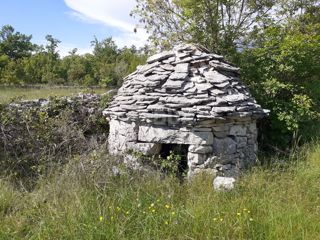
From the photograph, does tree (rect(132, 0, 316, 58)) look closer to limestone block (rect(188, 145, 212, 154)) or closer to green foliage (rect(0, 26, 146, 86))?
limestone block (rect(188, 145, 212, 154))

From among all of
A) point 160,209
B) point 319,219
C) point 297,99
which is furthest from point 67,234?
point 297,99

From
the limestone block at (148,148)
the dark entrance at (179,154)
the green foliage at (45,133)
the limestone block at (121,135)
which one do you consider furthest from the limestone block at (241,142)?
the green foliage at (45,133)

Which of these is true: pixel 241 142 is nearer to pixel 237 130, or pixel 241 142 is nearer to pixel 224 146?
pixel 237 130

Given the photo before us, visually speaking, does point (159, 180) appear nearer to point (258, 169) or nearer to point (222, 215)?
point (222, 215)

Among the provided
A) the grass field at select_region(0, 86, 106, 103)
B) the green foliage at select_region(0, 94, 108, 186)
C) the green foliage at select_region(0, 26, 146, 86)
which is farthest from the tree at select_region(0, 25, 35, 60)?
the green foliage at select_region(0, 94, 108, 186)

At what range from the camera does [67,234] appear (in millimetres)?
3174

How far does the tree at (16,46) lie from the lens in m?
39.9

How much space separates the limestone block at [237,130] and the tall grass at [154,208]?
102cm

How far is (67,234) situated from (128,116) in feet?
9.17

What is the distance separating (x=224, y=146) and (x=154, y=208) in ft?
7.17

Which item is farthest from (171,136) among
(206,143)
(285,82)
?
(285,82)

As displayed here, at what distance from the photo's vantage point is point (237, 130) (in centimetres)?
557

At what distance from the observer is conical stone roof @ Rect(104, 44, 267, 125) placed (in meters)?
5.29

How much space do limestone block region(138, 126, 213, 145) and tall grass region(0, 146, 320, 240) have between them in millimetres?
816
